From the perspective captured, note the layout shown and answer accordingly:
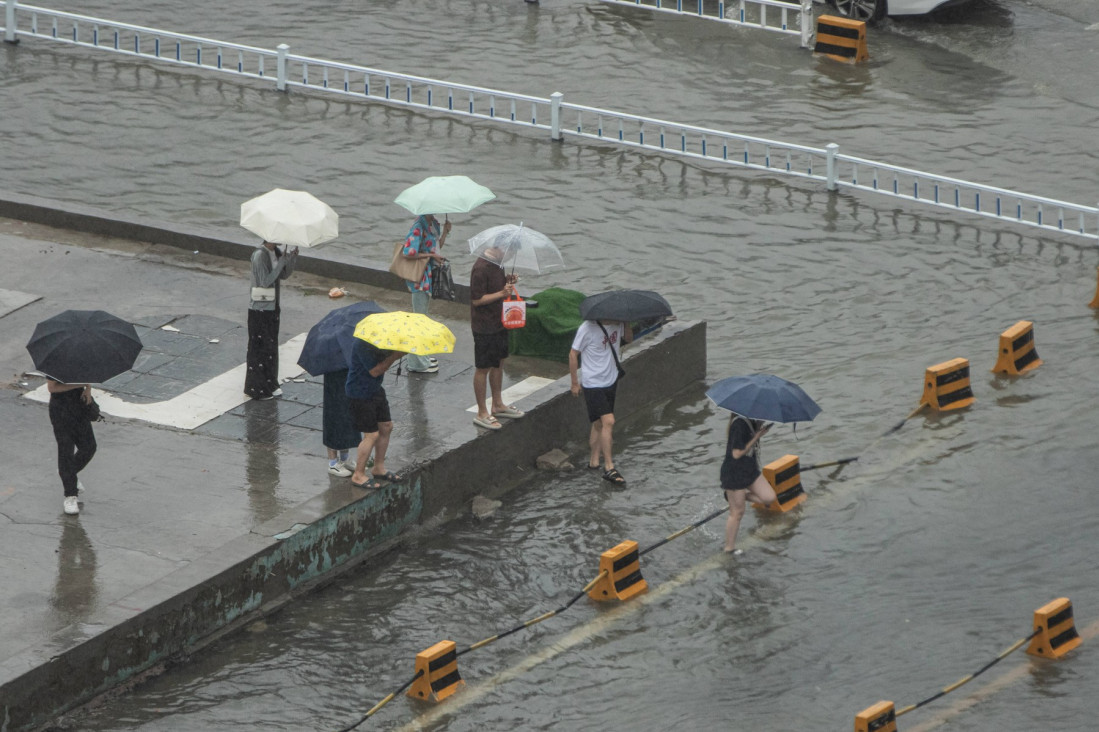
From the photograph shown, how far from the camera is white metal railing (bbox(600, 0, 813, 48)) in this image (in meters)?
24.2

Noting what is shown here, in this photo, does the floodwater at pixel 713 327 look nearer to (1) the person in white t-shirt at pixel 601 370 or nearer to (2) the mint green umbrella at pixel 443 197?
(1) the person in white t-shirt at pixel 601 370

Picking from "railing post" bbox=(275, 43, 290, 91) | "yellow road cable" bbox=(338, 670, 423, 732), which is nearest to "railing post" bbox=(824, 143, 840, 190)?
"railing post" bbox=(275, 43, 290, 91)

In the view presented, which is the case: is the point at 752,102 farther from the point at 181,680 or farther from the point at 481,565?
the point at 181,680

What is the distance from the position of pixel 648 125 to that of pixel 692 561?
31.7 feet

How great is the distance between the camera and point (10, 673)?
10.0 metres

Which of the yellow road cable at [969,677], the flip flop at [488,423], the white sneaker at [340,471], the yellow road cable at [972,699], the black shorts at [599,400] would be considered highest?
the black shorts at [599,400]

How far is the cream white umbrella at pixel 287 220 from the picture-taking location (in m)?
13.5

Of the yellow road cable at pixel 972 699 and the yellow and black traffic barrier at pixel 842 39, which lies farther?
the yellow and black traffic barrier at pixel 842 39

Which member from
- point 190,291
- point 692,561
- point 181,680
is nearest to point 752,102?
point 190,291

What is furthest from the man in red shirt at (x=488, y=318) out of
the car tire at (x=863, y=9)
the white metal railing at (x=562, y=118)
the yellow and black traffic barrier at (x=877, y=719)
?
the car tire at (x=863, y=9)

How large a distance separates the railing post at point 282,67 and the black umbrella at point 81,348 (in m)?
11.5

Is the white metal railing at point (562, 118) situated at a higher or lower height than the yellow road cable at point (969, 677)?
higher

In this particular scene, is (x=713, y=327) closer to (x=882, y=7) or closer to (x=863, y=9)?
(x=863, y=9)

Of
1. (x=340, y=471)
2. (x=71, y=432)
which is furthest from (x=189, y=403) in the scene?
(x=71, y=432)
